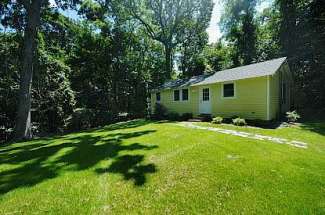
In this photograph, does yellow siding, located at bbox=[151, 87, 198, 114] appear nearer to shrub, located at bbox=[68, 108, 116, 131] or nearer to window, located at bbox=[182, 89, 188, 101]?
window, located at bbox=[182, 89, 188, 101]

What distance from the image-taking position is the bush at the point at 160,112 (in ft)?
60.7

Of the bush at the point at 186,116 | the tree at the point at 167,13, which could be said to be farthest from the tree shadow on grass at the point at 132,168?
the tree at the point at 167,13

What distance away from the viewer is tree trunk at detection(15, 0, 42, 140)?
11273 mm

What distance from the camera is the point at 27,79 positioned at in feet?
37.7

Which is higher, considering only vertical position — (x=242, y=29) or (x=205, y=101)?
(x=242, y=29)

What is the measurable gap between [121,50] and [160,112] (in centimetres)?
1132

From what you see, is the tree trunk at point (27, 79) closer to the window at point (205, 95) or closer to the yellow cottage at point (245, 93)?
the yellow cottage at point (245, 93)

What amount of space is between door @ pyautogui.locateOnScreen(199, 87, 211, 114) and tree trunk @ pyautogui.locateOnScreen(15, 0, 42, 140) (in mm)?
10634

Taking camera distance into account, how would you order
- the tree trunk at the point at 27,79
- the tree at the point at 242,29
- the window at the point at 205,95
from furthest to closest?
the tree at the point at 242,29 < the window at the point at 205,95 < the tree trunk at the point at 27,79

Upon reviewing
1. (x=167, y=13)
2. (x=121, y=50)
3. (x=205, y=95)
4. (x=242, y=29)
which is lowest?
(x=205, y=95)

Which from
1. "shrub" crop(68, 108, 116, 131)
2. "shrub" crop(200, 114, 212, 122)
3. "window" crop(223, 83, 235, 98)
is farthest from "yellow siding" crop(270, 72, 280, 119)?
"shrub" crop(68, 108, 116, 131)

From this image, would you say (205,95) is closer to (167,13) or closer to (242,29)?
(167,13)

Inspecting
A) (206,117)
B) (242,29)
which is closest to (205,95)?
(206,117)

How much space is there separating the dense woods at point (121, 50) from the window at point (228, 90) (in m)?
10.7
